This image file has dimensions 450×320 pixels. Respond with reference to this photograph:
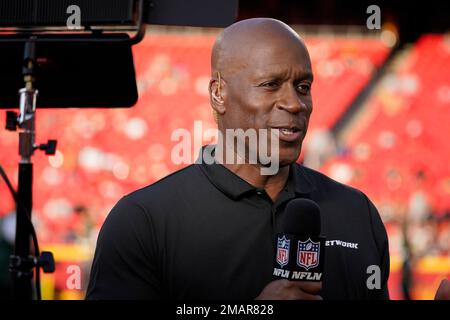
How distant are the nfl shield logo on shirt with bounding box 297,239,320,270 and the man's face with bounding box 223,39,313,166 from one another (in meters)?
0.29

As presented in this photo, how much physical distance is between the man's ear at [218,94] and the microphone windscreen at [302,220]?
14.1 inches

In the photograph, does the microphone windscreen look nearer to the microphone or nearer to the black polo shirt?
the microphone

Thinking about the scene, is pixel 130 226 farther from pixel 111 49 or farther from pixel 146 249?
pixel 111 49

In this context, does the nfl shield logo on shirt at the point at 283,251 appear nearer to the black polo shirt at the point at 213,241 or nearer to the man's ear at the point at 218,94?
the black polo shirt at the point at 213,241

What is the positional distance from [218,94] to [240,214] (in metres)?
0.28

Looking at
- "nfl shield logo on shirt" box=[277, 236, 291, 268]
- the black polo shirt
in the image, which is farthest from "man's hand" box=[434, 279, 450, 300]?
"nfl shield logo on shirt" box=[277, 236, 291, 268]

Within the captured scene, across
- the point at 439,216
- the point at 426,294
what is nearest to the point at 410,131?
the point at 439,216

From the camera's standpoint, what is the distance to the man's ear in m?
1.71

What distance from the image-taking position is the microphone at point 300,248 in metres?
1.34

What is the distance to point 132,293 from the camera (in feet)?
4.91

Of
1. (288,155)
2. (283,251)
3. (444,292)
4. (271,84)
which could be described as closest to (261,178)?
(288,155)

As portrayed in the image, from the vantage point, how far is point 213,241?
1566mm

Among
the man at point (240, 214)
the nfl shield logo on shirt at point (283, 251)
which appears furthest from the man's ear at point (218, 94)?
the nfl shield logo on shirt at point (283, 251)

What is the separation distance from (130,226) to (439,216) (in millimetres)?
4677
